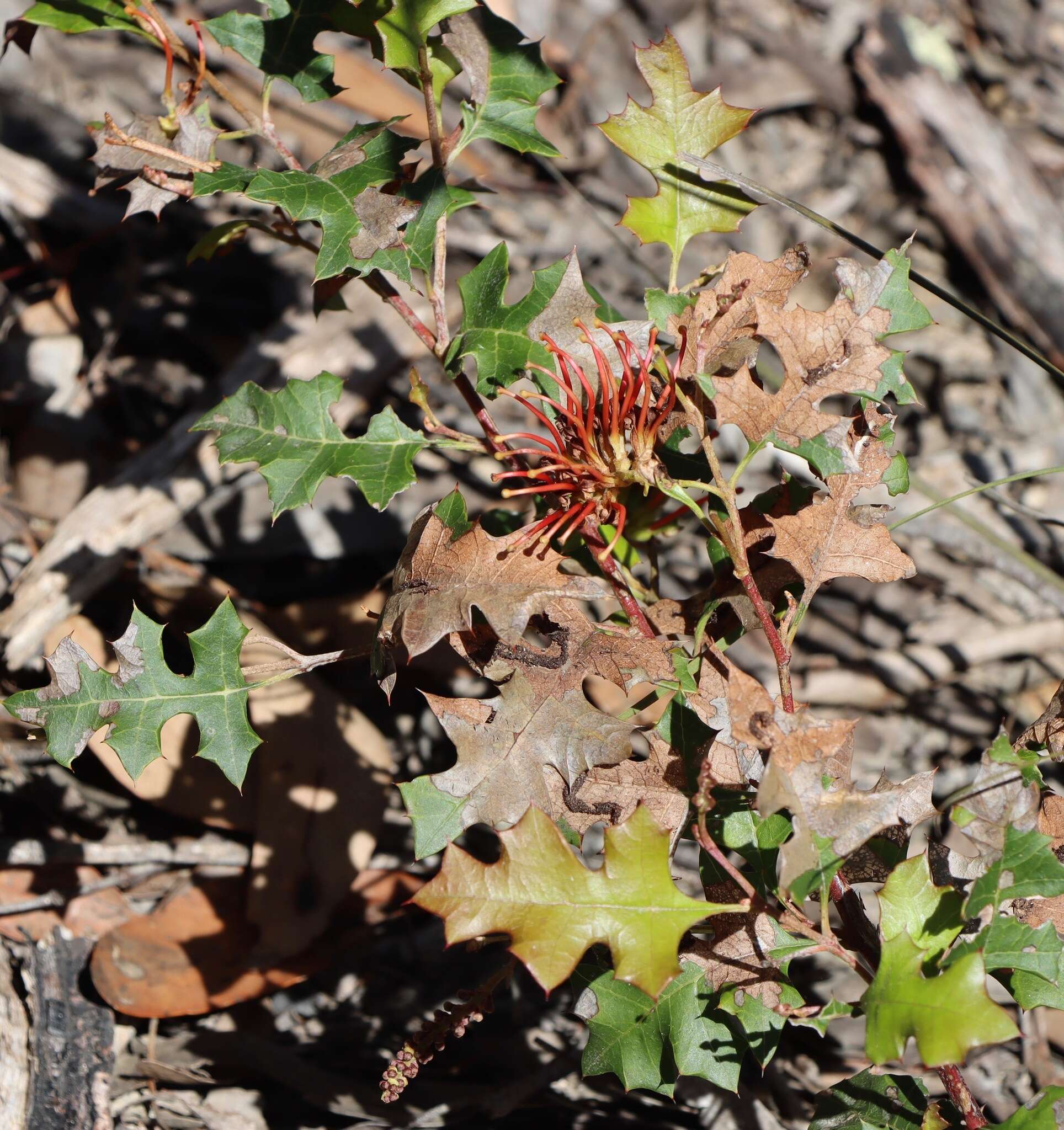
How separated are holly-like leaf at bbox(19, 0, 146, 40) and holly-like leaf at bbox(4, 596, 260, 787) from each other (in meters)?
0.91

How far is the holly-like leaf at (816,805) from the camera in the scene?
3.75ft

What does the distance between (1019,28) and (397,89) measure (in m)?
2.47

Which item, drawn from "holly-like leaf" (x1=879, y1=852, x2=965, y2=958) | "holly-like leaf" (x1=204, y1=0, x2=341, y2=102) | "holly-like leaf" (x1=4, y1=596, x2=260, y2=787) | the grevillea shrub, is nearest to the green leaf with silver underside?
the grevillea shrub

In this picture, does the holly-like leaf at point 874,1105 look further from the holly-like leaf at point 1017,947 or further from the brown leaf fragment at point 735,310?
the brown leaf fragment at point 735,310

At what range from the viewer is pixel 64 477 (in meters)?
2.53

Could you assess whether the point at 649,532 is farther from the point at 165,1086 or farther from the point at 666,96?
the point at 165,1086

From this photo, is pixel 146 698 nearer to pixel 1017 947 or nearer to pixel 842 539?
A: pixel 842 539

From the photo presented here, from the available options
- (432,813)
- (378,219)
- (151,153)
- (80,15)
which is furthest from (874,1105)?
(80,15)

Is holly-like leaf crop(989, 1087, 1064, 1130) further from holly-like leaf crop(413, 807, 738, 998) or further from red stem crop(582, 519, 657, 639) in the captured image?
red stem crop(582, 519, 657, 639)

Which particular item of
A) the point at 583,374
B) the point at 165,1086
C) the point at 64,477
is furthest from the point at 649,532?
the point at 64,477

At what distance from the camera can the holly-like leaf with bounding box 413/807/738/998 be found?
1.16 metres

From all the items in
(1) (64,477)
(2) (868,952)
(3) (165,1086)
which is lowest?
(3) (165,1086)

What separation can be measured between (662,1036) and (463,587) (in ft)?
2.17

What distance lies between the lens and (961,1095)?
1255 millimetres
